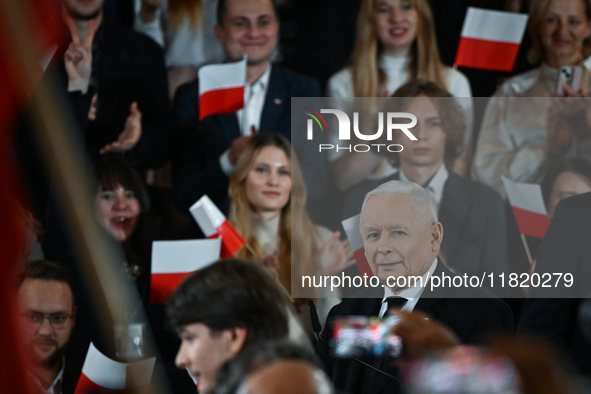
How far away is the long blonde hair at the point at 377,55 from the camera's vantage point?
3.89 meters

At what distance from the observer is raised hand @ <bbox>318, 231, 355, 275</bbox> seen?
348cm

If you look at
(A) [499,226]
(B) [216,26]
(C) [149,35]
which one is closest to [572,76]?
(A) [499,226]

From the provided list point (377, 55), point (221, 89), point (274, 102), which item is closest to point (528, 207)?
point (377, 55)

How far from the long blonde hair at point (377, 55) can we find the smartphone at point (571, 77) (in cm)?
55

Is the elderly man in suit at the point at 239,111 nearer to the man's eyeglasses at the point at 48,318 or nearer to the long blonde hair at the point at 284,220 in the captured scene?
the long blonde hair at the point at 284,220

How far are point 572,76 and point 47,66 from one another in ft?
8.14

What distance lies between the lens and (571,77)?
3709mm

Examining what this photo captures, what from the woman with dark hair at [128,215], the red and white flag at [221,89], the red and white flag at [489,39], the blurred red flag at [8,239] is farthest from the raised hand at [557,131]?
the blurred red flag at [8,239]

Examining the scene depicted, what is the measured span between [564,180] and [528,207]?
0.21 meters

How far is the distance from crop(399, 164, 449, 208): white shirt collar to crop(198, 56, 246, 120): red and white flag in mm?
922

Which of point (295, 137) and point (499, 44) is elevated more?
point (499, 44)

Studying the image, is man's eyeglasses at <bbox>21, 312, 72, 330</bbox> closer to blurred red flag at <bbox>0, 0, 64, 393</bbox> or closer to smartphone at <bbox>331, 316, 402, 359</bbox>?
smartphone at <bbox>331, 316, 402, 359</bbox>

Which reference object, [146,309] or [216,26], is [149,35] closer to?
[216,26]

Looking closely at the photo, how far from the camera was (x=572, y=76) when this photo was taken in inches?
146
